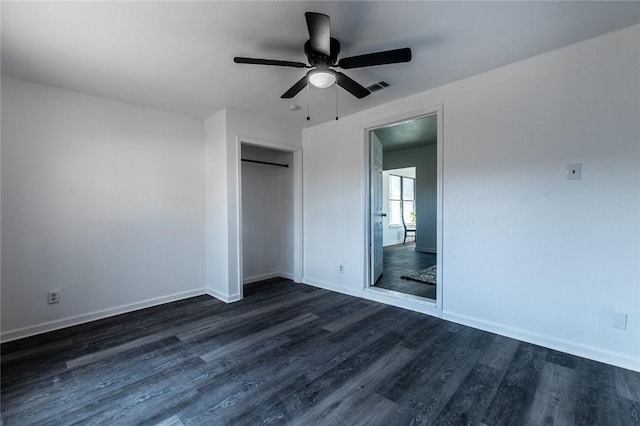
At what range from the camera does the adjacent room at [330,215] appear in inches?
72.2

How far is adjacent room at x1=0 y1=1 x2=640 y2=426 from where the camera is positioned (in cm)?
183

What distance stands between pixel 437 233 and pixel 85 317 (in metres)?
3.92

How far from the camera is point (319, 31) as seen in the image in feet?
5.71

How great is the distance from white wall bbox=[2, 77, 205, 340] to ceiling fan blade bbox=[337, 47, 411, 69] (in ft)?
9.01

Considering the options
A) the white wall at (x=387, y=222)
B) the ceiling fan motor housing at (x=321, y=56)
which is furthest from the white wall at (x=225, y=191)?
the white wall at (x=387, y=222)

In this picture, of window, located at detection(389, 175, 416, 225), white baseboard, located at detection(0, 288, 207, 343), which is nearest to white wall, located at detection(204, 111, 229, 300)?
white baseboard, located at detection(0, 288, 207, 343)

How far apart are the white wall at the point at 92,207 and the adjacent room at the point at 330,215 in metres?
0.02

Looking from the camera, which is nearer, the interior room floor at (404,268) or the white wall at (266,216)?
the interior room floor at (404,268)

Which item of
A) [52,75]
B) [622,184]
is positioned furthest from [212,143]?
[622,184]

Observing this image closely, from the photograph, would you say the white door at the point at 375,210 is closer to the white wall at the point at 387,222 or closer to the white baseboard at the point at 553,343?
the white baseboard at the point at 553,343

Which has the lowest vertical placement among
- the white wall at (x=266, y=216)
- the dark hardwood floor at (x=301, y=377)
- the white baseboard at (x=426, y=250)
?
the dark hardwood floor at (x=301, y=377)

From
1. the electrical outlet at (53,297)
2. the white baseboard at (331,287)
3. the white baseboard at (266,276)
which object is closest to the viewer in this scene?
the electrical outlet at (53,297)

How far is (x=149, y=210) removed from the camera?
3496 mm

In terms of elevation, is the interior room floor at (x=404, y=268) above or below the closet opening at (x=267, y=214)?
below
